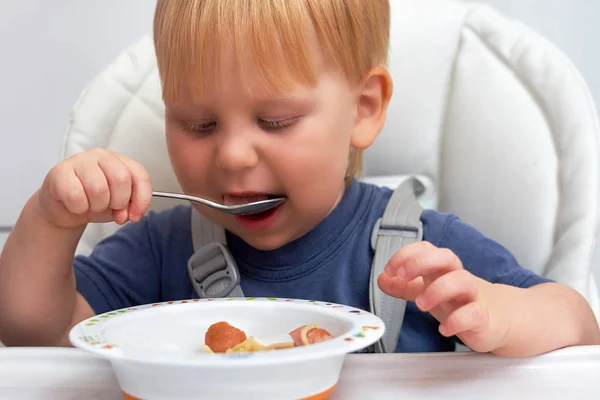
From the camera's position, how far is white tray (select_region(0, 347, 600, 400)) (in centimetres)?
57

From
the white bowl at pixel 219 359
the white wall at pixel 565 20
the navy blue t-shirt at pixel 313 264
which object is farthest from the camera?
the white wall at pixel 565 20

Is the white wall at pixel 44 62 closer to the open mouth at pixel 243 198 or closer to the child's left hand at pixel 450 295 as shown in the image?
the open mouth at pixel 243 198

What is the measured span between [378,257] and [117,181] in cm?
32

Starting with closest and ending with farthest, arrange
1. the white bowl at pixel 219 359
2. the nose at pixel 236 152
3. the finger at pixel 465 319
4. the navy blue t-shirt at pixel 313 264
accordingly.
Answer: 1. the white bowl at pixel 219 359
2. the finger at pixel 465 319
3. the nose at pixel 236 152
4. the navy blue t-shirt at pixel 313 264

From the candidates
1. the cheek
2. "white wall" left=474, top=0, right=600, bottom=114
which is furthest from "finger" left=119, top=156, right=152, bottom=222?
"white wall" left=474, top=0, right=600, bottom=114

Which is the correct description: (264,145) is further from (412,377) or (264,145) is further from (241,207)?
(412,377)

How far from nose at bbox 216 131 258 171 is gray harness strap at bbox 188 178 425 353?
17cm

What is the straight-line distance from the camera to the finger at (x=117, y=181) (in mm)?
652

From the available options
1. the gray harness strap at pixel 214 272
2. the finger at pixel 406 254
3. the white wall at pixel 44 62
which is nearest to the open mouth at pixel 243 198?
the gray harness strap at pixel 214 272

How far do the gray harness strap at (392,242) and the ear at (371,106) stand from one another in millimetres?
82

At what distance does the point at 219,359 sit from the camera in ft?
1.51

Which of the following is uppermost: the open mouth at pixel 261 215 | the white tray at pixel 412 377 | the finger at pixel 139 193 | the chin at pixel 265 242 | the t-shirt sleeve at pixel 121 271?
the finger at pixel 139 193

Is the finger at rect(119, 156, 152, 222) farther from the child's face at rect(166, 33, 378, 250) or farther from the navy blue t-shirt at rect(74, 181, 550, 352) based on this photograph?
the navy blue t-shirt at rect(74, 181, 550, 352)

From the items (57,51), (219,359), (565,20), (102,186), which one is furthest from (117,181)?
(565,20)
